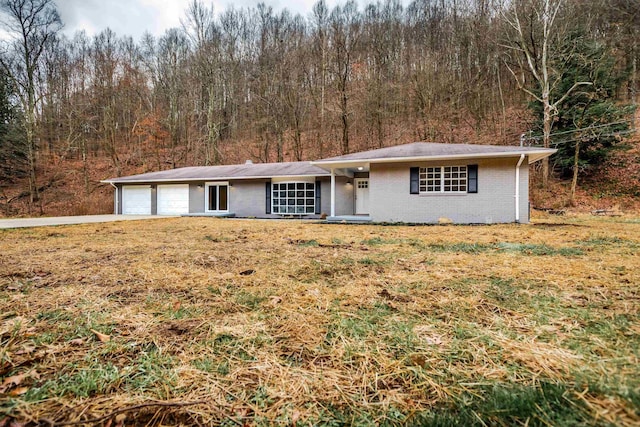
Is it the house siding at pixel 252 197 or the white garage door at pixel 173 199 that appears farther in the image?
the white garage door at pixel 173 199

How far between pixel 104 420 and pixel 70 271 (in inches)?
102

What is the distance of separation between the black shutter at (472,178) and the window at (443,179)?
0.52 feet

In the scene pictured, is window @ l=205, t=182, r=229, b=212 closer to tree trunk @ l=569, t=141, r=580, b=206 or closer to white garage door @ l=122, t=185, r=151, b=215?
white garage door @ l=122, t=185, r=151, b=215

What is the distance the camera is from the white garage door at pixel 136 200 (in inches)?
653

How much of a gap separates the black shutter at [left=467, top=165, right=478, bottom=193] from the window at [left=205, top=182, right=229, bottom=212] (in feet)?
36.4

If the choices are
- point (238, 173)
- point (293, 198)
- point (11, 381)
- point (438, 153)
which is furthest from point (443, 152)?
point (11, 381)

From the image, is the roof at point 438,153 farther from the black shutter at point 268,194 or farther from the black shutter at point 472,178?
the black shutter at point 268,194

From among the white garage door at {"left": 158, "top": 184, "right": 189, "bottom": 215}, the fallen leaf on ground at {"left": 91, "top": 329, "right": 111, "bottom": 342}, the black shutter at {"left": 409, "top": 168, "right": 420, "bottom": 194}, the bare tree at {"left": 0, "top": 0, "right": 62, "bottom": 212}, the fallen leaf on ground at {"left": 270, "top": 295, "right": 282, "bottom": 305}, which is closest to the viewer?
the fallen leaf on ground at {"left": 91, "top": 329, "right": 111, "bottom": 342}

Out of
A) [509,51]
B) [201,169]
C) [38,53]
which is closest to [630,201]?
A: [509,51]

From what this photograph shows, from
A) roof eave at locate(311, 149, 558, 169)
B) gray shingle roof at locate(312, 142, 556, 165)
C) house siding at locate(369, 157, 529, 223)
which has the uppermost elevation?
gray shingle roof at locate(312, 142, 556, 165)

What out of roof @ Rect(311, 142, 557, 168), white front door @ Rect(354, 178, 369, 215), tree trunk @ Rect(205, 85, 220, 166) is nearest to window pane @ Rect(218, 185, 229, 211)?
tree trunk @ Rect(205, 85, 220, 166)

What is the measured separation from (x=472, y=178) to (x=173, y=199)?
14.4 m

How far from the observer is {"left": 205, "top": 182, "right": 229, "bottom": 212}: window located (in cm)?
1559

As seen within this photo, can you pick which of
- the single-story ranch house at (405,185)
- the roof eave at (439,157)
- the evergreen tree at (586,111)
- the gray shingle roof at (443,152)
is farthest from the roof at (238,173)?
the evergreen tree at (586,111)
